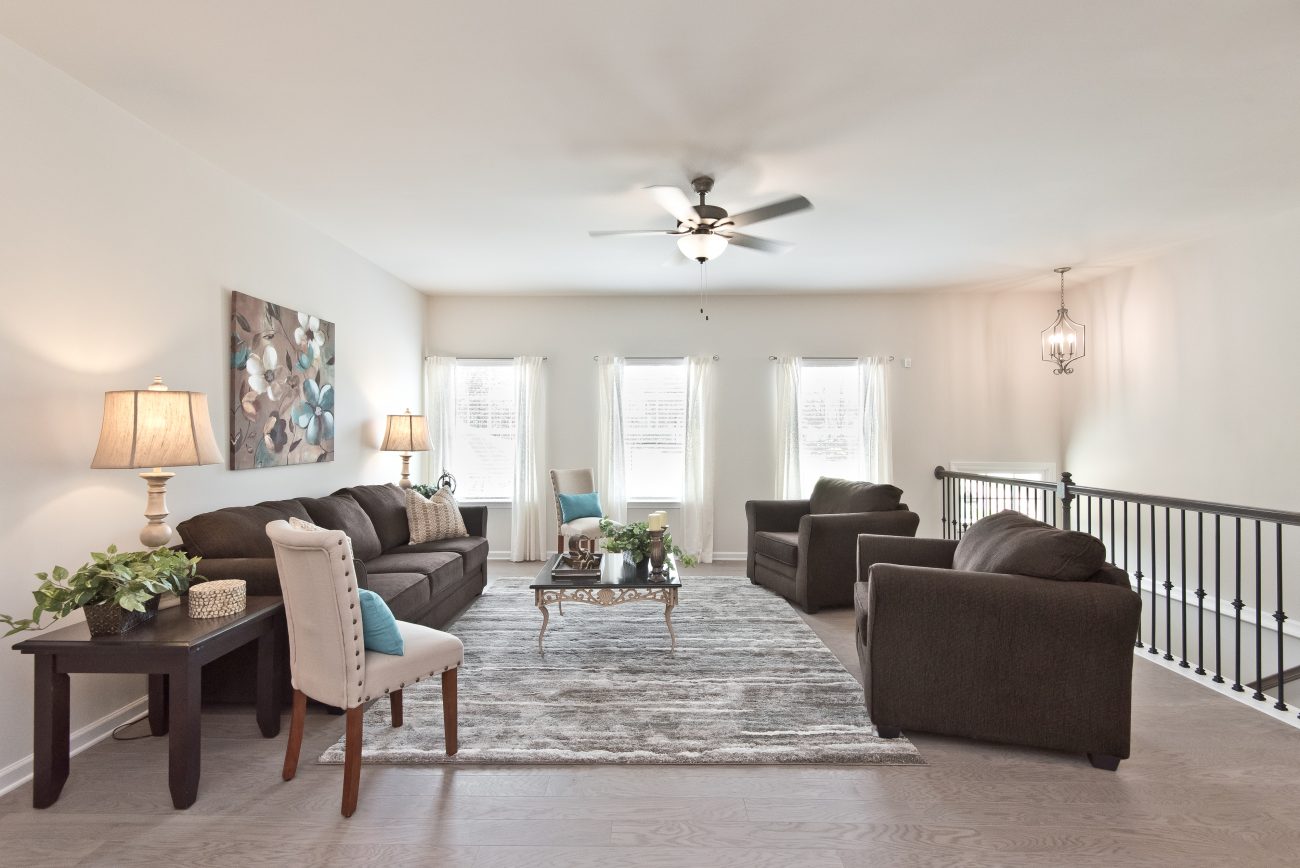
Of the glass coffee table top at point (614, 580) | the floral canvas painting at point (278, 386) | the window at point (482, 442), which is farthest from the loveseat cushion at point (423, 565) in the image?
the window at point (482, 442)

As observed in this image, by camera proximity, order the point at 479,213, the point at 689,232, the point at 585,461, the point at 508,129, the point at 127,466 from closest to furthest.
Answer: the point at 127,466
the point at 508,129
the point at 689,232
the point at 479,213
the point at 585,461

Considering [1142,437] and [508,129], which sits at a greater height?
[508,129]

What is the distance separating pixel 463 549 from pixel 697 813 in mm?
2815

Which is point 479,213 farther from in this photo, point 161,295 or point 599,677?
point 599,677

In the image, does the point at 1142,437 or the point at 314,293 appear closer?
the point at 314,293

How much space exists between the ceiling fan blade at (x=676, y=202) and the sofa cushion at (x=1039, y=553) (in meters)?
2.21

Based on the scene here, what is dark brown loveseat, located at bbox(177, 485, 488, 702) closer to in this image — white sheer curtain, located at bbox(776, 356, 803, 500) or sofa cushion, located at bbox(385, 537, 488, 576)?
sofa cushion, located at bbox(385, 537, 488, 576)

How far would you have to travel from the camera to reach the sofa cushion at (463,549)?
14.6 ft

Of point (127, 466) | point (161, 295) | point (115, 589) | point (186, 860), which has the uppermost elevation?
point (161, 295)

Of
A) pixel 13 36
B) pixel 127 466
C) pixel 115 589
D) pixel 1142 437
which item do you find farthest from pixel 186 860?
pixel 1142 437

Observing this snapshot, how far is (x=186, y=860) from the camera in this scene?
1941 mm

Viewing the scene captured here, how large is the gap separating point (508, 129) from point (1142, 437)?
18.6ft

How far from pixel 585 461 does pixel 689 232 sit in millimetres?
3486

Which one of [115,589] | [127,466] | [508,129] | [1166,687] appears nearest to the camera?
[115,589]
